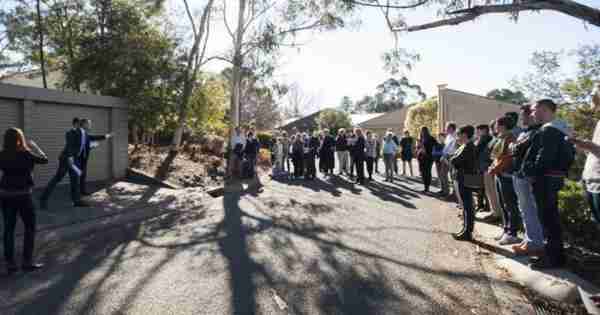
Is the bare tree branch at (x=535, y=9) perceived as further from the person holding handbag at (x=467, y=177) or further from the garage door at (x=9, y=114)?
the garage door at (x=9, y=114)

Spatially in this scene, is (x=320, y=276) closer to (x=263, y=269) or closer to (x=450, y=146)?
(x=263, y=269)

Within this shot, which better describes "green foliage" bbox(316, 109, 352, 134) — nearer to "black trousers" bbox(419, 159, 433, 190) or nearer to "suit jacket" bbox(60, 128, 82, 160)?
"black trousers" bbox(419, 159, 433, 190)

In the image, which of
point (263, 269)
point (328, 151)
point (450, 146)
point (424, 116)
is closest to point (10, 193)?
point (263, 269)

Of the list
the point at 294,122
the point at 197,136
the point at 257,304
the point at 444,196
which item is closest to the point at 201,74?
the point at 197,136

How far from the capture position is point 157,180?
10102 millimetres

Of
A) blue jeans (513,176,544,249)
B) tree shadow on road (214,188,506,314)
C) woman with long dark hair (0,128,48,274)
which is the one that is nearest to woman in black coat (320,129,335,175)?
tree shadow on road (214,188,506,314)

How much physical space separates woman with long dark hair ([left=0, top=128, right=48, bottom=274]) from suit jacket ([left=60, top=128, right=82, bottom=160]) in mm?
3232

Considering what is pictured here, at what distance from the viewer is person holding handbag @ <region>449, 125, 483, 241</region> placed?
5055 millimetres

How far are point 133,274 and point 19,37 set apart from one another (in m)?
15.5

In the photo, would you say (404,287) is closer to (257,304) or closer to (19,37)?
(257,304)

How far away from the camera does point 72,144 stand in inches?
278

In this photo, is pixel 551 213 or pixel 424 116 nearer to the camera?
pixel 551 213

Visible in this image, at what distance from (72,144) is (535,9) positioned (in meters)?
8.80

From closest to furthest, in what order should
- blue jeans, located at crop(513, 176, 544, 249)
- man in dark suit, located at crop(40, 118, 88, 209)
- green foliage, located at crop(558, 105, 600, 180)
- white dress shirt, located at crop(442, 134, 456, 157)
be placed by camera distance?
blue jeans, located at crop(513, 176, 544, 249) → man in dark suit, located at crop(40, 118, 88, 209) → white dress shirt, located at crop(442, 134, 456, 157) → green foliage, located at crop(558, 105, 600, 180)
